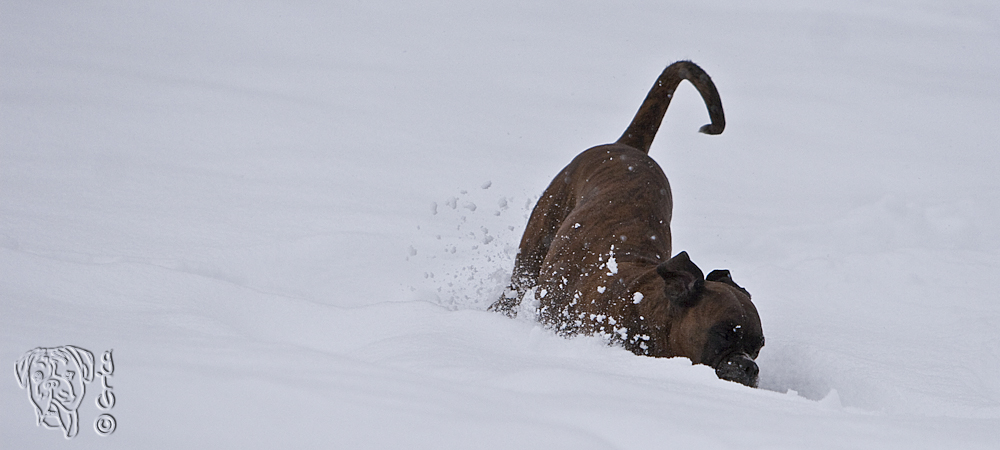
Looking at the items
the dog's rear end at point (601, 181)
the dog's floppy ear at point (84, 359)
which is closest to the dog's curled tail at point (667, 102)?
the dog's rear end at point (601, 181)

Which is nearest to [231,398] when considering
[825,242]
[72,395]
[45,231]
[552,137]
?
[72,395]

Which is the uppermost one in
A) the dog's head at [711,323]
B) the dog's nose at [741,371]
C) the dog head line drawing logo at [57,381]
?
the dog's head at [711,323]

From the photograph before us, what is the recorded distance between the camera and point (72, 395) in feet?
5.17

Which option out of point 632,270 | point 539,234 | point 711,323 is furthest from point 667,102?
point 711,323

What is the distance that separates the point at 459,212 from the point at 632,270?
6.35 ft

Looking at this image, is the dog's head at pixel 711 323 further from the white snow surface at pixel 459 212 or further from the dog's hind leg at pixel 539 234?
the dog's hind leg at pixel 539 234

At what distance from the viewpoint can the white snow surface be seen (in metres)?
1.65

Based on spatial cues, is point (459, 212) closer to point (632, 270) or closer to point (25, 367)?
point (632, 270)

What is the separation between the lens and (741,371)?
2799 millimetres

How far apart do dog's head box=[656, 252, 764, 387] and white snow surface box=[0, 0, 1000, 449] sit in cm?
23

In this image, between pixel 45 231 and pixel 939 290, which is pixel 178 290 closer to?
pixel 45 231

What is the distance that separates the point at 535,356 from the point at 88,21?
319 inches

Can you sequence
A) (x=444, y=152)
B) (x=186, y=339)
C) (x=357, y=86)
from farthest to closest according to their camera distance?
(x=357, y=86), (x=444, y=152), (x=186, y=339)

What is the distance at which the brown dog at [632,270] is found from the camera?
2986 mm
